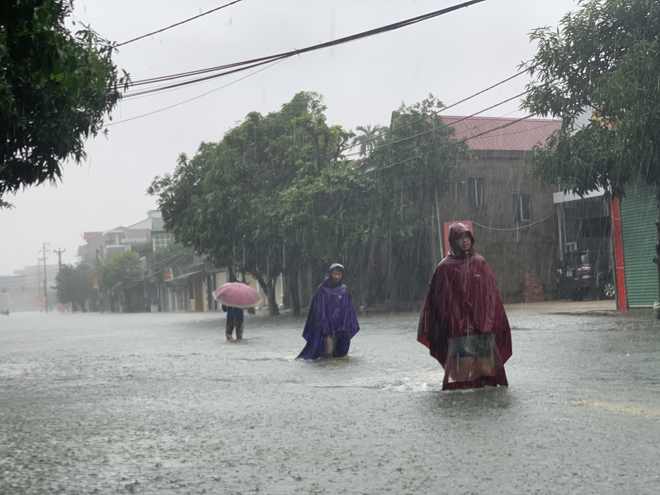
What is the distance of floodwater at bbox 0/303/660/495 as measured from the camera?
4.88 metres

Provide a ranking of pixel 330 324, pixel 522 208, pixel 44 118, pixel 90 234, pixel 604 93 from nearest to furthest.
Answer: pixel 44 118 < pixel 330 324 < pixel 604 93 < pixel 522 208 < pixel 90 234

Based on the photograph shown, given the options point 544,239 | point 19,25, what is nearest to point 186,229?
point 544,239

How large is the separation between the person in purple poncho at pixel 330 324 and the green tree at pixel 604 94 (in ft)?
23.7

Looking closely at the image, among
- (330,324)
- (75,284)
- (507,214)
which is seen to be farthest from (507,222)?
(75,284)

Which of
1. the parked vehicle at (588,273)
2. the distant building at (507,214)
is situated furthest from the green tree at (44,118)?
the distant building at (507,214)

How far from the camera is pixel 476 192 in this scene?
34.9 m

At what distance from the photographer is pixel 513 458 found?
17.2 ft

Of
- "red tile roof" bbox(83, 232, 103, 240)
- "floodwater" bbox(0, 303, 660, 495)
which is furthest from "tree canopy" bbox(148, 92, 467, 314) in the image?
"red tile roof" bbox(83, 232, 103, 240)

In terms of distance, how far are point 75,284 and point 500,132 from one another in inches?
3342

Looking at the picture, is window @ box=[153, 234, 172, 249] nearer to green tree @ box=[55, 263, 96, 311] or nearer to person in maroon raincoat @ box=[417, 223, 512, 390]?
green tree @ box=[55, 263, 96, 311]

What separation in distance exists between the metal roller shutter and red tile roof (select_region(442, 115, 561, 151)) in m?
12.5

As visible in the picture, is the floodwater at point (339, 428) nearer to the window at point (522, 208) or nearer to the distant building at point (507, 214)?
the distant building at point (507, 214)

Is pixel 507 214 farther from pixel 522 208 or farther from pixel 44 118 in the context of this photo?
pixel 44 118

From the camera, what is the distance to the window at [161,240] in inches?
3489
